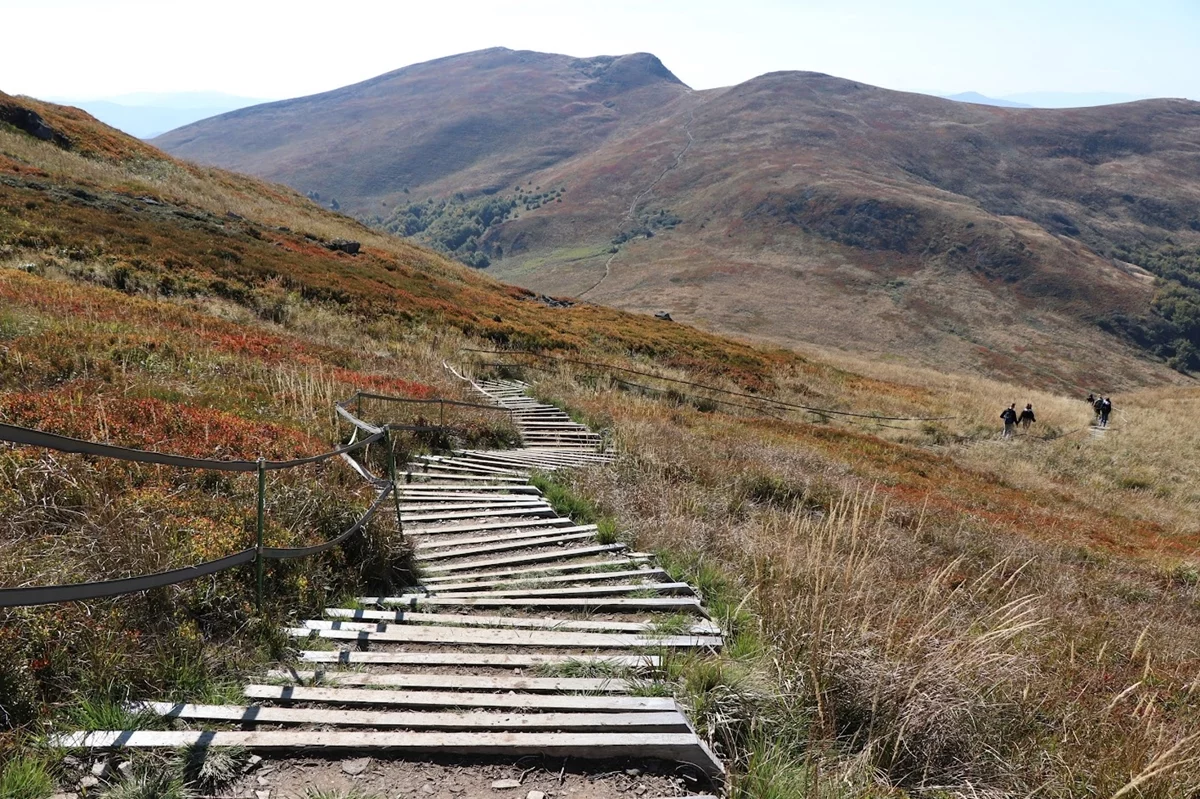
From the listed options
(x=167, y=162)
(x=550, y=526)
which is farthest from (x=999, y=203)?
(x=550, y=526)

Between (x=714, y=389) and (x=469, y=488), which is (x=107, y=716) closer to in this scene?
(x=469, y=488)

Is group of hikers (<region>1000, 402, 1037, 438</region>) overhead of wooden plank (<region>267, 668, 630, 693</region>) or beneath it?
beneath

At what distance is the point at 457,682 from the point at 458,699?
19 cm

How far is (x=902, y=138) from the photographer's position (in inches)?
5837

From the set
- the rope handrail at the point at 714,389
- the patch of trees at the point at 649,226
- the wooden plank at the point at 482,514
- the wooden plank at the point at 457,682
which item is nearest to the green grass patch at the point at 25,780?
the wooden plank at the point at 457,682

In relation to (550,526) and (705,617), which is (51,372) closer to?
(550,526)

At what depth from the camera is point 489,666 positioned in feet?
12.3

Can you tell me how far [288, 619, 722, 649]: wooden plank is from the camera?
3.98 meters

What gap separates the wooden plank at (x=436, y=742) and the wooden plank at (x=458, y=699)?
8.1 inches

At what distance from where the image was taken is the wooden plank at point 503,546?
19.3ft

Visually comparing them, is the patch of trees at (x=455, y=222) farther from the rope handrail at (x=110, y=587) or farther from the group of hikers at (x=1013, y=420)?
the rope handrail at (x=110, y=587)

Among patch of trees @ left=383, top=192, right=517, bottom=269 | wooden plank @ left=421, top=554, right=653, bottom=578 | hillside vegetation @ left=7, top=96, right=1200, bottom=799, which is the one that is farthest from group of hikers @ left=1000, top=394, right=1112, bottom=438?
patch of trees @ left=383, top=192, right=517, bottom=269

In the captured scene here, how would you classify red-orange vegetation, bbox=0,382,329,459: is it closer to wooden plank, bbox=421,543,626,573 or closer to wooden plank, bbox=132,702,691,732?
wooden plank, bbox=421,543,626,573

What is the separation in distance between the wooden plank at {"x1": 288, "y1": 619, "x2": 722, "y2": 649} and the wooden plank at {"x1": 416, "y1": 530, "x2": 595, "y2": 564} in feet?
5.29
